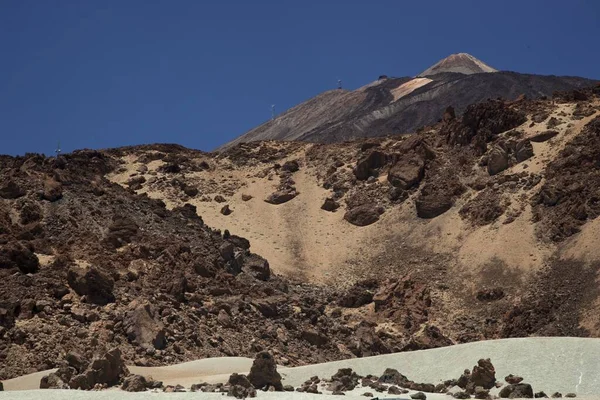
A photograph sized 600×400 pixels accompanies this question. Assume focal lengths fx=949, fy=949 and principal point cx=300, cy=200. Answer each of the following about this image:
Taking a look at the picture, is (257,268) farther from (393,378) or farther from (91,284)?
(393,378)

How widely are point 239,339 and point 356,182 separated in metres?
27.4

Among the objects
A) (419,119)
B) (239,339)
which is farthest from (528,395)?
(419,119)

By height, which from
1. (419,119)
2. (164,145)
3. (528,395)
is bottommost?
(528,395)

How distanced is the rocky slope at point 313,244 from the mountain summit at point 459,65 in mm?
96194

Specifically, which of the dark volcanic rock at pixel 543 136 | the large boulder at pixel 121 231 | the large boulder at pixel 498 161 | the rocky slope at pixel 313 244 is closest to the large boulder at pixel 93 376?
the rocky slope at pixel 313 244

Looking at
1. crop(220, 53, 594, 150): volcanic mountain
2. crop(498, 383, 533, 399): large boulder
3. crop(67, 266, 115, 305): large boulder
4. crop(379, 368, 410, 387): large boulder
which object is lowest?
crop(498, 383, 533, 399): large boulder

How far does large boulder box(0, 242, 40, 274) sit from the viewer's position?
3089 cm

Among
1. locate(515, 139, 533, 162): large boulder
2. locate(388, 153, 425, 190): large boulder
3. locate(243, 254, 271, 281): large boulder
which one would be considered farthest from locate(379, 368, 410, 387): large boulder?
locate(388, 153, 425, 190): large boulder

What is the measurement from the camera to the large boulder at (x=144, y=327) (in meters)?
28.4

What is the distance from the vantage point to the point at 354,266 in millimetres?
48750

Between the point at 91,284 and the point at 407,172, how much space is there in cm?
2849

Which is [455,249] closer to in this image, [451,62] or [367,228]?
[367,228]

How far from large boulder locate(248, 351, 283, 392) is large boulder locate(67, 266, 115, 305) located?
33.5 feet

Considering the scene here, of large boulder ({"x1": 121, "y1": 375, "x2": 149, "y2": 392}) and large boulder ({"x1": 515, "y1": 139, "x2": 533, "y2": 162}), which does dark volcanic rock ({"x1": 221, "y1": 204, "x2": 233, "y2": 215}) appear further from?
large boulder ({"x1": 121, "y1": 375, "x2": 149, "y2": 392})
